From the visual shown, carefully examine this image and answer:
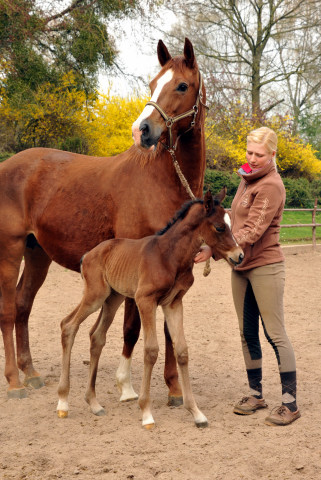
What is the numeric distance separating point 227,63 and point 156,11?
37.5ft

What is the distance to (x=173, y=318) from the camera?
3.91m

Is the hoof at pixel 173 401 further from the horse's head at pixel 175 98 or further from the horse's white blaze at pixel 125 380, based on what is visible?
the horse's head at pixel 175 98

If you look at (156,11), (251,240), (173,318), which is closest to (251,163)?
(251,240)

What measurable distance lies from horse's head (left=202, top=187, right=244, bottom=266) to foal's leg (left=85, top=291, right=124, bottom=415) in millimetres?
974

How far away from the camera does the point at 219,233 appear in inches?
141

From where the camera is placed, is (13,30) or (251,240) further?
(13,30)

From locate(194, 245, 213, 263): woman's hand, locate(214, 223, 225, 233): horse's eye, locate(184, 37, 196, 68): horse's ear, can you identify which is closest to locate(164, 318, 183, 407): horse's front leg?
locate(194, 245, 213, 263): woman's hand

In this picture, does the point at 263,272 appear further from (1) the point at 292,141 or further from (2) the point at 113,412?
(1) the point at 292,141

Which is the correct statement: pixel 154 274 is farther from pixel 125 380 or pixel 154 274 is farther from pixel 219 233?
pixel 125 380

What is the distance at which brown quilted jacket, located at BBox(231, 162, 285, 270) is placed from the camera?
147 inches

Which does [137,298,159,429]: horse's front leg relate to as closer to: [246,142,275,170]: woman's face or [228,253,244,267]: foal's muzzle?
[228,253,244,267]: foal's muzzle

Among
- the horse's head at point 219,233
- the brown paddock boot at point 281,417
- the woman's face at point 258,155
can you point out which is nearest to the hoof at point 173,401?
the brown paddock boot at point 281,417

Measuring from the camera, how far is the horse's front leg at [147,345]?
144 inches

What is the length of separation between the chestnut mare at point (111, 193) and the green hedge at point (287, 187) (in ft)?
41.0
